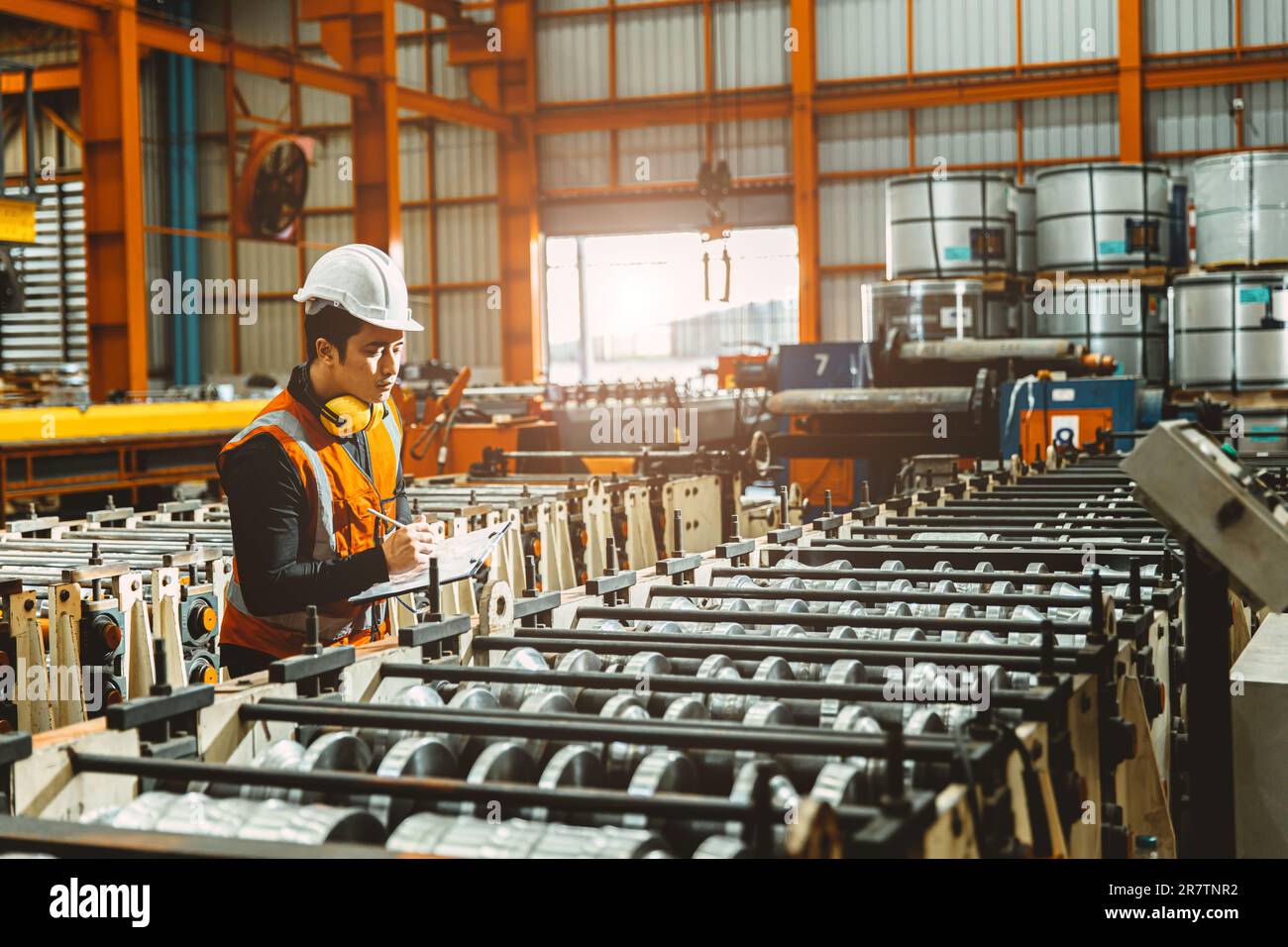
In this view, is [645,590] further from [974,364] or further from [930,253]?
[930,253]

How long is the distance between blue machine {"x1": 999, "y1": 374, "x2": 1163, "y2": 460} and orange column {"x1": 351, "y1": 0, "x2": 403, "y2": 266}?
852 cm

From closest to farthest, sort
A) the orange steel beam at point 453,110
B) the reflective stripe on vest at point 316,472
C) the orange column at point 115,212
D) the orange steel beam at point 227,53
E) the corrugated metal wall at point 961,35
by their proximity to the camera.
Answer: the reflective stripe on vest at point 316,472, the orange steel beam at point 227,53, the orange column at point 115,212, the orange steel beam at point 453,110, the corrugated metal wall at point 961,35

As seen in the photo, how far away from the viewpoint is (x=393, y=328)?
2.74 m

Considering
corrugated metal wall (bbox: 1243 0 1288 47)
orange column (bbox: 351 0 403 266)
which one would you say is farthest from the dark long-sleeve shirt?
corrugated metal wall (bbox: 1243 0 1288 47)

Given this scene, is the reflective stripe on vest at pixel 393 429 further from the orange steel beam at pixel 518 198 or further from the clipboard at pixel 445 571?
the orange steel beam at pixel 518 198

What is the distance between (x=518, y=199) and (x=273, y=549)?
16.6 m

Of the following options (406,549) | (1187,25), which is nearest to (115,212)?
(406,549)

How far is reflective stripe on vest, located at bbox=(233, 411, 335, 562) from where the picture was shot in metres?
2.67

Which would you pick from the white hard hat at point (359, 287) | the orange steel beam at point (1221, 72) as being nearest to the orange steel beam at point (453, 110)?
the orange steel beam at point (1221, 72)

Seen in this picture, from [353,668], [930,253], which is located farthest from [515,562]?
[930,253]

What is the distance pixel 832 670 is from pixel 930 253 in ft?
32.7

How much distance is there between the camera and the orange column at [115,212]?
1127 centimetres

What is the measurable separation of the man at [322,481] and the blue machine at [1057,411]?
5.46 metres

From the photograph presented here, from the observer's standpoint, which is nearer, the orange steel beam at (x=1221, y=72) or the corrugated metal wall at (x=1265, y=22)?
the orange steel beam at (x=1221, y=72)
